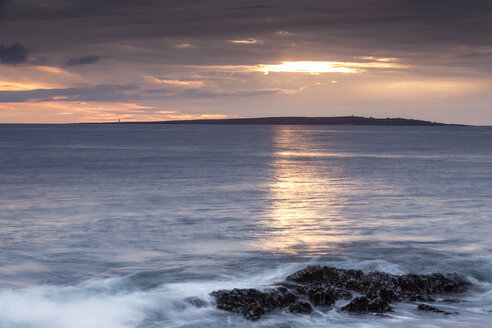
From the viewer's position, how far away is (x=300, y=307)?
1241 centimetres

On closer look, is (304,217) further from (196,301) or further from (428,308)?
(428,308)

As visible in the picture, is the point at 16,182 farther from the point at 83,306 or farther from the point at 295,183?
the point at 83,306

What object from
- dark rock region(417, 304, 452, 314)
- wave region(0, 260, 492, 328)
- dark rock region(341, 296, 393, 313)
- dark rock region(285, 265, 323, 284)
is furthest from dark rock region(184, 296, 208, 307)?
dark rock region(417, 304, 452, 314)

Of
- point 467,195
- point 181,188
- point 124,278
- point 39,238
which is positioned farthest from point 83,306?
point 467,195

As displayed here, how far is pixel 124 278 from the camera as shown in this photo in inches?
597

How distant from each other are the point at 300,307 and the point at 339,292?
49.7 inches

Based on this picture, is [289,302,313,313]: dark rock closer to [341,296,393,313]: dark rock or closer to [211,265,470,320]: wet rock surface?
[211,265,470,320]: wet rock surface

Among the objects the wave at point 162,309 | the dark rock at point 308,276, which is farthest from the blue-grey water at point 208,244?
the dark rock at point 308,276

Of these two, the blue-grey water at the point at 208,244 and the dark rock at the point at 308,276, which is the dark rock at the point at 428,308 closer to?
the blue-grey water at the point at 208,244

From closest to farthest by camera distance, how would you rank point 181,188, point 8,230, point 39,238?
point 39,238 → point 8,230 → point 181,188

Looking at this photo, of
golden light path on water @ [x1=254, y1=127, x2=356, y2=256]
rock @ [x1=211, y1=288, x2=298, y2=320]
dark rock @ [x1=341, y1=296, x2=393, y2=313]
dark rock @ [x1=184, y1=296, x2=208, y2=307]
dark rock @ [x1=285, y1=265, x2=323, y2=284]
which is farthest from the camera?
golden light path on water @ [x1=254, y1=127, x2=356, y2=256]

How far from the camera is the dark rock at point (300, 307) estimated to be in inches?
487

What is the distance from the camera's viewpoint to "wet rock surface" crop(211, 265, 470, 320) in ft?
41.1

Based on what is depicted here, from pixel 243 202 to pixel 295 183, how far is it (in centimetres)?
1158
